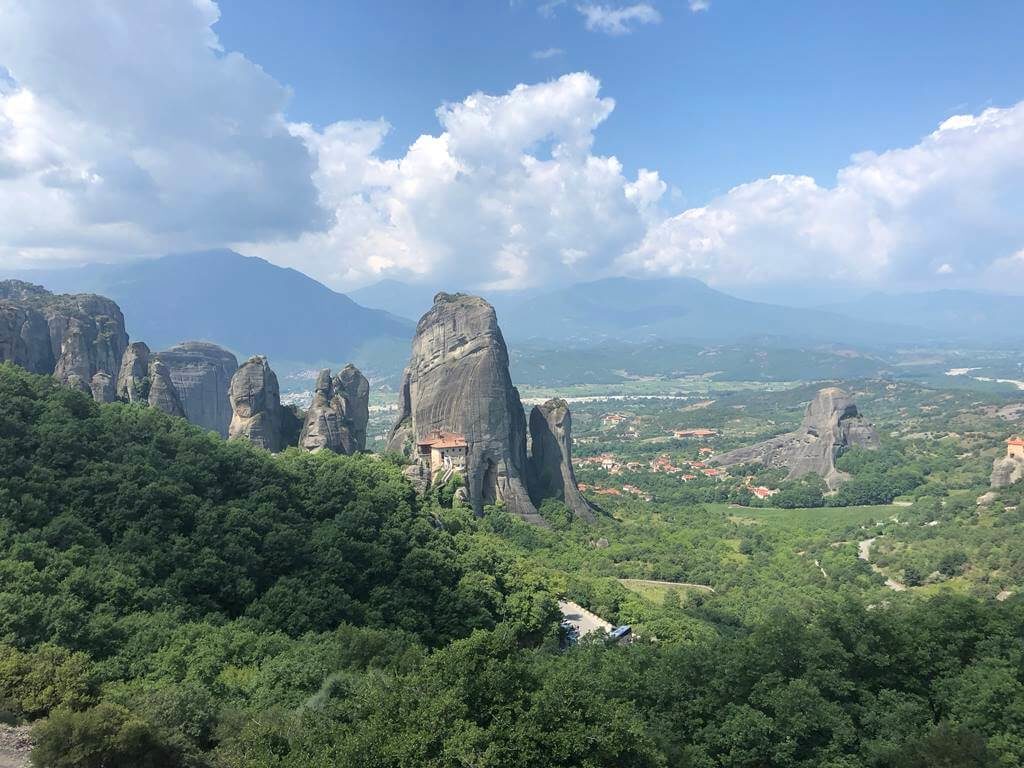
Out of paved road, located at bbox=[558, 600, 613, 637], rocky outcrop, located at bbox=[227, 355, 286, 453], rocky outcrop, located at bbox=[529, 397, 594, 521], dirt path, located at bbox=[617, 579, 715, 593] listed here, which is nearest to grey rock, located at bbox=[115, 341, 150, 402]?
rocky outcrop, located at bbox=[227, 355, 286, 453]

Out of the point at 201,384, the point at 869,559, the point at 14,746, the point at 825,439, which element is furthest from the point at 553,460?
the point at 825,439

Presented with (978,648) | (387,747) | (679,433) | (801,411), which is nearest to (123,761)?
(387,747)

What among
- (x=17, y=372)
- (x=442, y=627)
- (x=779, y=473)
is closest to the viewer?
(x=442, y=627)

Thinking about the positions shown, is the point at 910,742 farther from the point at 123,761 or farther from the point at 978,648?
the point at 123,761

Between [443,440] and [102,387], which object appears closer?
[443,440]

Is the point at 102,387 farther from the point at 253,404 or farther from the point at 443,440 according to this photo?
the point at 443,440

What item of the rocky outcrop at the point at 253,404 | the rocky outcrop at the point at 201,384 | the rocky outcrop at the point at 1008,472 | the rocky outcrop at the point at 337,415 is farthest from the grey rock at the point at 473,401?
the rocky outcrop at the point at 1008,472
